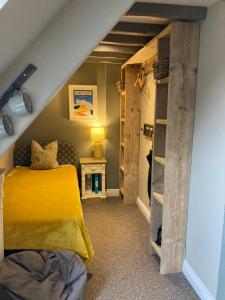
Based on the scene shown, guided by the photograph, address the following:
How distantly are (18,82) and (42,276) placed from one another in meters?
1.34

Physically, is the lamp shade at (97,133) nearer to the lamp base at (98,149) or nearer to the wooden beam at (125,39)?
the lamp base at (98,149)

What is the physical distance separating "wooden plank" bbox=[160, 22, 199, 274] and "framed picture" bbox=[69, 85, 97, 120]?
227cm

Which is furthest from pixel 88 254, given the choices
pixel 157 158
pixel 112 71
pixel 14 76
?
pixel 112 71

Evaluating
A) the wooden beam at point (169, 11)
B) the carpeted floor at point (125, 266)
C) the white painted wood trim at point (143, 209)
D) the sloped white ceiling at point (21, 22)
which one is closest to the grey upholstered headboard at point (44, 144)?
the carpeted floor at point (125, 266)

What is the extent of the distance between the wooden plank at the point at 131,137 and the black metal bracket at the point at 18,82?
2614 mm

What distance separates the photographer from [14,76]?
53.4 inches

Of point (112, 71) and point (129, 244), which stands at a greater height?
point (112, 71)

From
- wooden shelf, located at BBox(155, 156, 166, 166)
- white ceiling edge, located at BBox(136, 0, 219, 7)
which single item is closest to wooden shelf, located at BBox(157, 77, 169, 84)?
white ceiling edge, located at BBox(136, 0, 219, 7)

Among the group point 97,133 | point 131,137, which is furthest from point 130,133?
point 97,133

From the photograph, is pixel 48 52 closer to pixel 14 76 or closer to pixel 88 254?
pixel 14 76

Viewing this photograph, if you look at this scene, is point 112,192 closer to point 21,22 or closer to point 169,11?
point 169,11

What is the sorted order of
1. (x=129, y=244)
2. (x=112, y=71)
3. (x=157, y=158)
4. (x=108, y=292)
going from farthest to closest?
(x=112, y=71) → (x=129, y=244) → (x=157, y=158) → (x=108, y=292)

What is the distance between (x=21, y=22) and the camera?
3.68 ft

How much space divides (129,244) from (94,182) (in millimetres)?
1538
